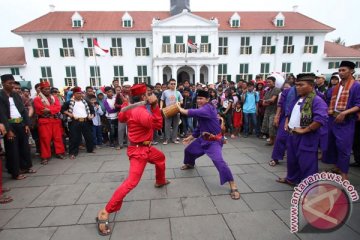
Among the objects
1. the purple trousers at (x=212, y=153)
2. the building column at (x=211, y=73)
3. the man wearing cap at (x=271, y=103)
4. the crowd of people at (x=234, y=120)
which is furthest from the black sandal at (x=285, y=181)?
the building column at (x=211, y=73)

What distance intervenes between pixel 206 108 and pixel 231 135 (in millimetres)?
4236

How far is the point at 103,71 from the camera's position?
23266 mm

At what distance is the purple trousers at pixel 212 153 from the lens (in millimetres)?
3398

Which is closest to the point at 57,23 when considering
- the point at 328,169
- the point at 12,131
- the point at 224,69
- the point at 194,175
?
the point at 224,69

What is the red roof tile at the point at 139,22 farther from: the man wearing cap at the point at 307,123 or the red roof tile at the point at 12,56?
the man wearing cap at the point at 307,123

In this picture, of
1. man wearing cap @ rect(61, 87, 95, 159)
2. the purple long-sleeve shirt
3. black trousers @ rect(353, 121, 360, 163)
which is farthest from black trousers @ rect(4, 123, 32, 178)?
black trousers @ rect(353, 121, 360, 163)

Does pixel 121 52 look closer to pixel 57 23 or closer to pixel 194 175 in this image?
pixel 57 23

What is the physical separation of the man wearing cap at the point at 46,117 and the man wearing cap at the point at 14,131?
566mm

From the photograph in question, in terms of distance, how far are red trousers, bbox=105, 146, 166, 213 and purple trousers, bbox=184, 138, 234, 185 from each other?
31.8 inches

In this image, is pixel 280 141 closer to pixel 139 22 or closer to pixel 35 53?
pixel 139 22

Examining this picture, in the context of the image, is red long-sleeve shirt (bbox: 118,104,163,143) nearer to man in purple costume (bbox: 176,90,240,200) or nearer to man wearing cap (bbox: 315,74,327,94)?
man in purple costume (bbox: 176,90,240,200)

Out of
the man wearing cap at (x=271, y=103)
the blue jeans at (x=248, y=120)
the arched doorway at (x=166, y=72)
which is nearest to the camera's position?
the man wearing cap at (x=271, y=103)

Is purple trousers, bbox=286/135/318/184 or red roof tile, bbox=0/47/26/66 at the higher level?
red roof tile, bbox=0/47/26/66

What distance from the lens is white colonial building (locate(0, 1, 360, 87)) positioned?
2234 centimetres
